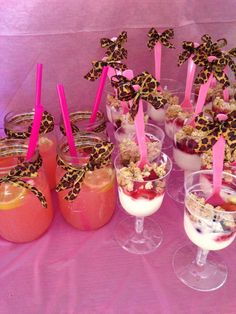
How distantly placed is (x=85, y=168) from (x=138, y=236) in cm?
29

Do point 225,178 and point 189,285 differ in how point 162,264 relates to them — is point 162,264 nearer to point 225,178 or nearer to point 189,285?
point 189,285

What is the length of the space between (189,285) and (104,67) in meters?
0.65

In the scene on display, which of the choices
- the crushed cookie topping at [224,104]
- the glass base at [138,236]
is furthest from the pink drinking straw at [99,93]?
the crushed cookie topping at [224,104]

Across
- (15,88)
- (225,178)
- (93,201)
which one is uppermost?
(15,88)

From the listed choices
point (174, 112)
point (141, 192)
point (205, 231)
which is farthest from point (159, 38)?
point (205, 231)

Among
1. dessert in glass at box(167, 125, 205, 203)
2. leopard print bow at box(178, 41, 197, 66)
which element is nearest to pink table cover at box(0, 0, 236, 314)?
dessert in glass at box(167, 125, 205, 203)

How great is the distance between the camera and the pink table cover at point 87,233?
771mm

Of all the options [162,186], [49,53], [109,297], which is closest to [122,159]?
[162,186]

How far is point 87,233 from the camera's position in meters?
0.95

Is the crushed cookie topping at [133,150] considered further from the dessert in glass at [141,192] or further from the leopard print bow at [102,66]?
the leopard print bow at [102,66]

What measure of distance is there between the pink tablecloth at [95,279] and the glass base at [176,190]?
13cm

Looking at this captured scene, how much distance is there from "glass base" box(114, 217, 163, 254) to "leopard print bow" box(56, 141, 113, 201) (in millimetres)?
213

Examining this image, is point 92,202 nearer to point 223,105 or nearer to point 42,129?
point 42,129

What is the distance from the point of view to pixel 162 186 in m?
0.82
